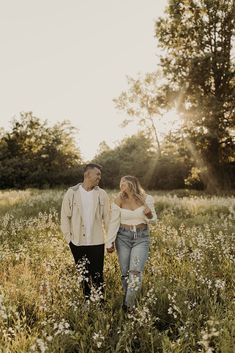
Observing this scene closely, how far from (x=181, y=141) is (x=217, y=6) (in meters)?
8.82

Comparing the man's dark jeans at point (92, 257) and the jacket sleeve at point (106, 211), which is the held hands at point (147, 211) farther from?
the man's dark jeans at point (92, 257)

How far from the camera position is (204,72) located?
27.2 m

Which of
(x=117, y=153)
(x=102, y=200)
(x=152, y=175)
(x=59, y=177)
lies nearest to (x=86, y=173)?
(x=102, y=200)

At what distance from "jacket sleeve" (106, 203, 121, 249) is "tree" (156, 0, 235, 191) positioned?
20.9m

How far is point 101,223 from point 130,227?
46 cm

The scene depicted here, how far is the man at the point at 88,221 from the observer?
6.11m

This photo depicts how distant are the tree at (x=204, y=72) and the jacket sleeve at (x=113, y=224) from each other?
20.9 meters

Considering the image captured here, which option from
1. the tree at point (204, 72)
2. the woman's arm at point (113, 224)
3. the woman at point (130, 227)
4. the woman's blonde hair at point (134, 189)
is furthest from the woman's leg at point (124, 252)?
the tree at point (204, 72)

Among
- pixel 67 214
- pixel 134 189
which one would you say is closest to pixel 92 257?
pixel 67 214

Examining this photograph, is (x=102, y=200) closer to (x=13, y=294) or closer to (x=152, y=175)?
(x=13, y=294)

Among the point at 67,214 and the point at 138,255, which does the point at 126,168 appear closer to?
the point at 67,214

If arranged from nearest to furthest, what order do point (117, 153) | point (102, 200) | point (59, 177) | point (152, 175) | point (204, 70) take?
point (102, 200), point (204, 70), point (152, 175), point (59, 177), point (117, 153)

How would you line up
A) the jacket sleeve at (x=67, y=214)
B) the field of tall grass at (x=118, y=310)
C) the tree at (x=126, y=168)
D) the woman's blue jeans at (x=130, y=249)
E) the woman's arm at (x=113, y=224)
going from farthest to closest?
the tree at (x=126, y=168) → the jacket sleeve at (x=67, y=214) → the woman's arm at (x=113, y=224) → the woman's blue jeans at (x=130, y=249) → the field of tall grass at (x=118, y=310)

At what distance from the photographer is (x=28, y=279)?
6336 mm
